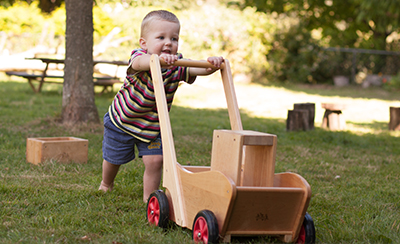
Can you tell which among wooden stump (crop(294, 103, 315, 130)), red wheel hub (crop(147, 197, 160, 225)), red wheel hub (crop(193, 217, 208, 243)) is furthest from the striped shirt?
wooden stump (crop(294, 103, 315, 130))

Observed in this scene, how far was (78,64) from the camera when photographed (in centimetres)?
584

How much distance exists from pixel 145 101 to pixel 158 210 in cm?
74

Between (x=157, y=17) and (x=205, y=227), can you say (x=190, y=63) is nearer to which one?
(x=157, y=17)

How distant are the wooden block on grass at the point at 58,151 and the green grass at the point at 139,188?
9 centimetres

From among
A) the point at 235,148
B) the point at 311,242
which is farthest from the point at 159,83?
the point at 311,242

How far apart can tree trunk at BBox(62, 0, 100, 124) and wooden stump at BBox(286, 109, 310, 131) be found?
3.05 meters

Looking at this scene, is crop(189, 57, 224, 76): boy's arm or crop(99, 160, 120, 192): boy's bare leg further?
crop(99, 160, 120, 192): boy's bare leg

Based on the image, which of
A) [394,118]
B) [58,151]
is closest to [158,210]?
[58,151]

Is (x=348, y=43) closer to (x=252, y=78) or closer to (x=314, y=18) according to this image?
(x=252, y=78)

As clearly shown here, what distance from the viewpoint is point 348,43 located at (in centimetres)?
2047

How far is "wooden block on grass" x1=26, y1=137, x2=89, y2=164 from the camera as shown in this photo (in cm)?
404

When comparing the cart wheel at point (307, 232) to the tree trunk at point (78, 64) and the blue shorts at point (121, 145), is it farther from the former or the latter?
the tree trunk at point (78, 64)

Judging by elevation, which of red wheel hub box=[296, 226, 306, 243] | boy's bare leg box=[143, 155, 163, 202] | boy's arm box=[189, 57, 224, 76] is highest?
boy's arm box=[189, 57, 224, 76]

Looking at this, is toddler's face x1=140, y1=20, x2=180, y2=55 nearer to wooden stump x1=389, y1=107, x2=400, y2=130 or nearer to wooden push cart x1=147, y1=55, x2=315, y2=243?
wooden push cart x1=147, y1=55, x2=315, y2=243
